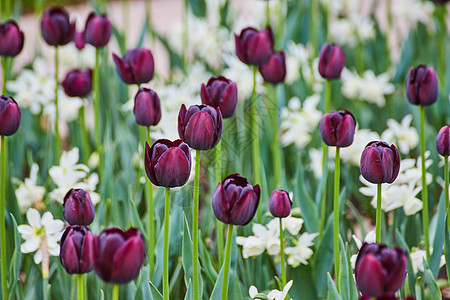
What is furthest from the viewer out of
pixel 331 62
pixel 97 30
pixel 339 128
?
pixel 97 30

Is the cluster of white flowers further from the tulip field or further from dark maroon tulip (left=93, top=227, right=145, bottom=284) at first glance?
dark maroon tulip (left=93, top=227, right=145, bottom=284)

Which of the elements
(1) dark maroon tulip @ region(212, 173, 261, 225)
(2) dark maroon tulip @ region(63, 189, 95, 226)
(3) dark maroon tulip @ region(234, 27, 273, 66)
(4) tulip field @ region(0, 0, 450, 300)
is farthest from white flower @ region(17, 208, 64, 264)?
(3) dark maroon tulip @ region(234, 27, 273, 66)

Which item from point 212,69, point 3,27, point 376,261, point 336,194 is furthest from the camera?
point 212,69

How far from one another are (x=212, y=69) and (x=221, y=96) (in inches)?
62.0

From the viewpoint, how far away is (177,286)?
4.65ft

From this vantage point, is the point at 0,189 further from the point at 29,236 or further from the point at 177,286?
the point at 177,286

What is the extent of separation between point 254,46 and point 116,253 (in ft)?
2.69

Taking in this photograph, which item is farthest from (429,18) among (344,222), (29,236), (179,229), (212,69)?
(29,236)

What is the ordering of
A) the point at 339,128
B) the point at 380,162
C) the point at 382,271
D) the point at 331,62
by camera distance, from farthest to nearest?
1. the point at 331,62
2. the point at 339,128
3. the point at 380,162
4. the point at 382,271

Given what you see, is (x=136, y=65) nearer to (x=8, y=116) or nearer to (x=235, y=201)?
(x=8, y=116)

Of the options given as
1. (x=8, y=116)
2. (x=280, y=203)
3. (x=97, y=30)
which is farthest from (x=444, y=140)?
(x=97, y=30)

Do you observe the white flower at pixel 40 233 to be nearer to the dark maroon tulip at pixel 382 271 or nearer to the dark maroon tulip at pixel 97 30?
the dark maroon tulip at pixel 97 30

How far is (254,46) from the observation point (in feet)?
4.79

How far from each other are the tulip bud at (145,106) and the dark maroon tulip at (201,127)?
25cm
